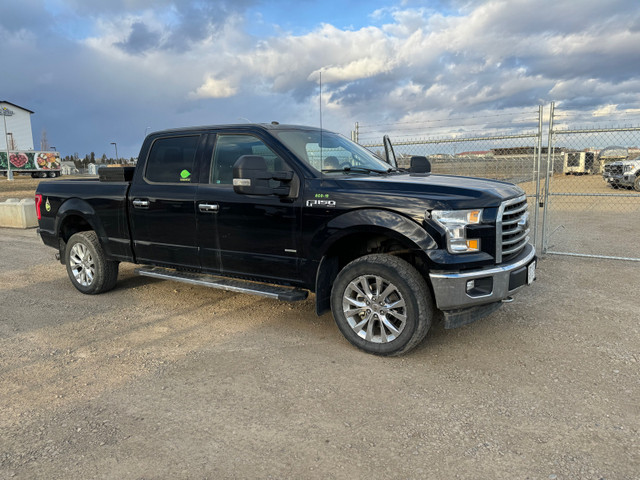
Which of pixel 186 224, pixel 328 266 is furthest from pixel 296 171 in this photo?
pixel 186 224

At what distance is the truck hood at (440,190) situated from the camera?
12.4ft

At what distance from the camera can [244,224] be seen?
4.68 meters

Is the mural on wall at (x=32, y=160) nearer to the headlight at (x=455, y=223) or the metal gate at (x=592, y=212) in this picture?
the metal gate at (x=592, y=212)

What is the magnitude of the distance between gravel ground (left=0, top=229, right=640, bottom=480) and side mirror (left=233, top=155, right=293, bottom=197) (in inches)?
54.5

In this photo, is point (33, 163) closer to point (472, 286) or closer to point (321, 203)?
point (321, 203)

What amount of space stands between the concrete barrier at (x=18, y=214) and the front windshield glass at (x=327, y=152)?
10.4 metres

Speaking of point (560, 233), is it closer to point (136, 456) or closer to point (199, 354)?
point (199, 354)

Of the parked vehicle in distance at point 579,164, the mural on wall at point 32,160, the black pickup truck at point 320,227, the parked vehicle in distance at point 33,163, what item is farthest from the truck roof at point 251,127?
the mural on wall at point 32,160

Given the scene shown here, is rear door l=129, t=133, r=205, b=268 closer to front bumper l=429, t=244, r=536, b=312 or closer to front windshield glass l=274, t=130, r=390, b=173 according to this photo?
Result: front windshield glass l=274, t=130, r=390, b=173

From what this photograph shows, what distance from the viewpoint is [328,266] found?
441 cm

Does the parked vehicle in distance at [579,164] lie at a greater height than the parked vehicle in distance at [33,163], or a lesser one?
lesser

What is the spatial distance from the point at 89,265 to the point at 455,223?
184 inches

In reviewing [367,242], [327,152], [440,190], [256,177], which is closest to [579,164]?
[327,152]

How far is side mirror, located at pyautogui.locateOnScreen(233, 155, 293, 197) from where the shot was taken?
4.16 metres
